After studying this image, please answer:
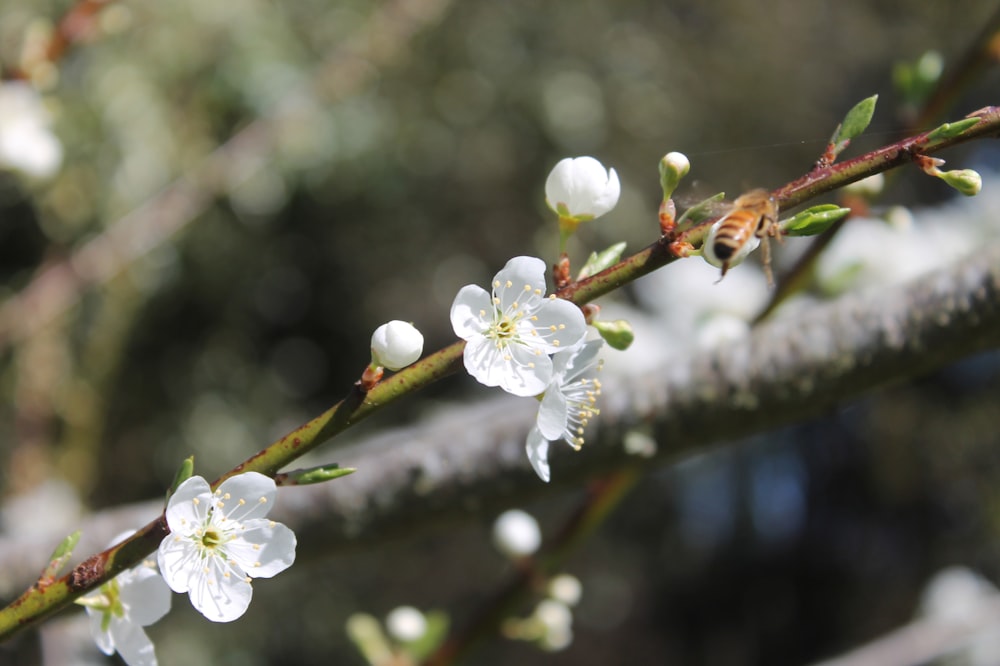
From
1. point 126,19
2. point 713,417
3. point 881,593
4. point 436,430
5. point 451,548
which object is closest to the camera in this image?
point 713,417

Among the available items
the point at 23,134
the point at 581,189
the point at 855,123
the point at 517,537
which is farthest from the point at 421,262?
the point at 855,123

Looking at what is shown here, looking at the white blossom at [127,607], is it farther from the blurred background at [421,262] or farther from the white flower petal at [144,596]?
the blurred background at [421,262]

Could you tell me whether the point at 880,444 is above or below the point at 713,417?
below

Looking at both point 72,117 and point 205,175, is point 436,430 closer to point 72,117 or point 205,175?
point 205,175

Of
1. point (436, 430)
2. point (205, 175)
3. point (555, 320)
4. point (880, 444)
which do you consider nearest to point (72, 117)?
point (205, 175)

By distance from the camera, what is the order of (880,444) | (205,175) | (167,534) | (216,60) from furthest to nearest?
(880,444), (216,60), (205,175), (167,534)

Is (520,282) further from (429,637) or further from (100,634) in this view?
(429,637)

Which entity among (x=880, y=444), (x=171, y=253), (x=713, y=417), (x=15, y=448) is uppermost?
(x=171, y=253)
